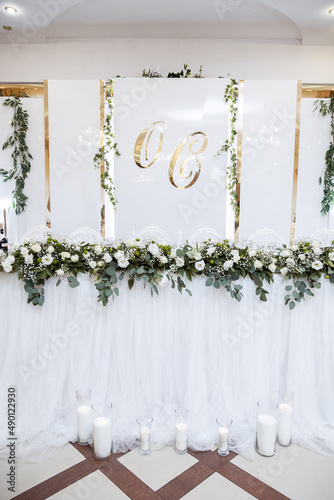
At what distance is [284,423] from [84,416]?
1256 millimetres

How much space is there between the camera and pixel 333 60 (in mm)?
5293

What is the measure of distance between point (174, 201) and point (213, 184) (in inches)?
23.4

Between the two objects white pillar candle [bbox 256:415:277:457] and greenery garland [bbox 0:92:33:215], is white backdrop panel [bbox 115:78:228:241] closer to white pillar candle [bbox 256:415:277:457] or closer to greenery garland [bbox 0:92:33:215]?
greenery garland [bbox 0:92:33:215]

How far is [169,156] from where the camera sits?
16.3ft

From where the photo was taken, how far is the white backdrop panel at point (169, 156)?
4.92 meters

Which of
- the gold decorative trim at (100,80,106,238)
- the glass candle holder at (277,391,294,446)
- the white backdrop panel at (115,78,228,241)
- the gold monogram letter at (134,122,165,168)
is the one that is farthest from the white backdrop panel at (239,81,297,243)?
the glass candle holder at (277,391,294,446)

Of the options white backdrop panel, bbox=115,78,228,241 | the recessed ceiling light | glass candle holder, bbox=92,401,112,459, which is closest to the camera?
glass candle holder, bbox=92,401,112,459

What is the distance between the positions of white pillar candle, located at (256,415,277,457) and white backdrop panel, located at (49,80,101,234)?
11.8 ft

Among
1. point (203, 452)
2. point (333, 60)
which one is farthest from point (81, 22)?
point (203, 452)

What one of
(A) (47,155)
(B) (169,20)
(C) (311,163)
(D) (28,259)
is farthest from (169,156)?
(D) (28,259)

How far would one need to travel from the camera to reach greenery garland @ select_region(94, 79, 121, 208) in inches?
196

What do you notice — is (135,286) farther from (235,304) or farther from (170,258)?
(235,304)

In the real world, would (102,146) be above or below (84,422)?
above

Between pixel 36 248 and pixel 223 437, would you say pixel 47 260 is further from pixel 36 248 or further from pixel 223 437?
pixel 223 437
